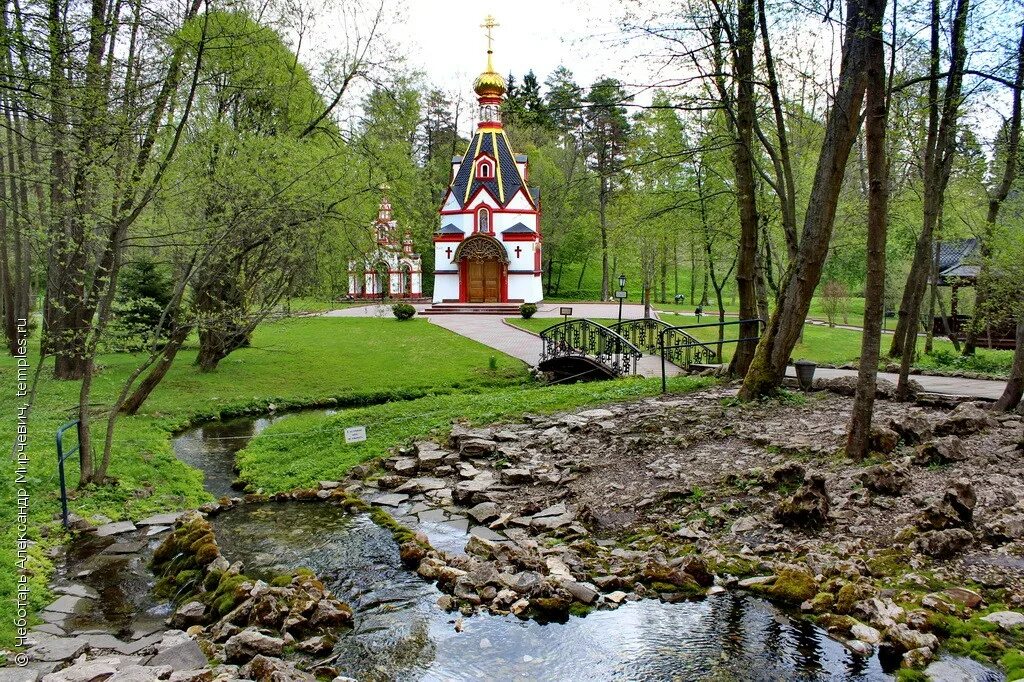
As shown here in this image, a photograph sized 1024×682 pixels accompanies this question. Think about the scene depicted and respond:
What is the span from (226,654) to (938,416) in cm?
1030

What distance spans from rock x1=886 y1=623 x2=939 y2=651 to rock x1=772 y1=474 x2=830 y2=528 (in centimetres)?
235

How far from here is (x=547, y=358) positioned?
22594 millimetres

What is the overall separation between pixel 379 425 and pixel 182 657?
32.1 feet

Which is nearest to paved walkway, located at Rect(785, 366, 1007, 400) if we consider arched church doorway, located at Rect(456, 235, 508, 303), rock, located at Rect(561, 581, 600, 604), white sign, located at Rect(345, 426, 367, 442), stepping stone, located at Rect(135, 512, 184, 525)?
rock, located at Rect(561, 581, 600, 604)

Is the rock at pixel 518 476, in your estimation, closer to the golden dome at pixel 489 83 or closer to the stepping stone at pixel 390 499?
the stepping stone at pixel 390 499

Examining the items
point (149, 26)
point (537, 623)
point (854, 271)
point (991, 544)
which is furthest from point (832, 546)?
point (854, 271)

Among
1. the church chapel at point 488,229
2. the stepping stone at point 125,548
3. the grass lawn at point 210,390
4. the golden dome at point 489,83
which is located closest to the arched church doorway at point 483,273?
the church chapel at point 488,229

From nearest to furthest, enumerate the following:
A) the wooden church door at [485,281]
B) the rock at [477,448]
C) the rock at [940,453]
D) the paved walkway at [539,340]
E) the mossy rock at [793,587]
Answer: the mossy rock at [793,587] → the rock at [940,453] → the rock at [477,448] → the paved walkway at [539,340] → the wooden church door at [485,281]

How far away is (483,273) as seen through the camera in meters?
46.8

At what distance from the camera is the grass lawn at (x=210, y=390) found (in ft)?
35.1

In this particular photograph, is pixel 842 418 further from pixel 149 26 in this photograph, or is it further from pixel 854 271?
pixel 854 271

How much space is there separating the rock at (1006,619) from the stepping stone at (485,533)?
5.28 meters

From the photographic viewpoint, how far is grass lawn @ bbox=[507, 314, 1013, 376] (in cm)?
2022

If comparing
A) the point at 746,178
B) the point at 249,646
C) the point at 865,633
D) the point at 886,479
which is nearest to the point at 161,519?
the point at 249,646
